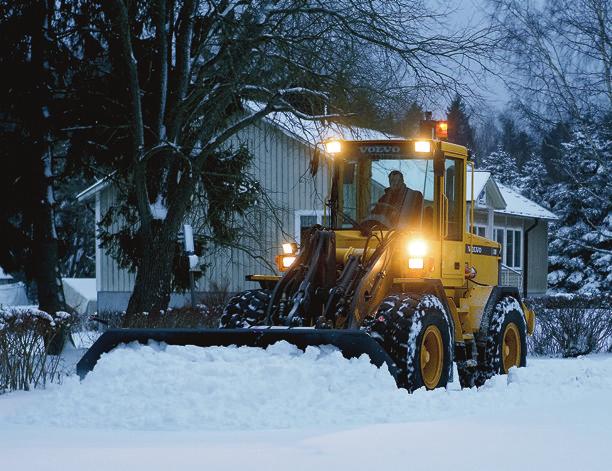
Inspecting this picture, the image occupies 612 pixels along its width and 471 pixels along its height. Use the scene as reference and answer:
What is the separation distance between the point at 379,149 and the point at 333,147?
1.82 ft

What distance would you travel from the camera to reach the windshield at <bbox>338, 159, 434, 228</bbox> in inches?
458

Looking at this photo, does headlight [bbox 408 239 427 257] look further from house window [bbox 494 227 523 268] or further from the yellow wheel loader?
house window [bbox 494 227 523 268]

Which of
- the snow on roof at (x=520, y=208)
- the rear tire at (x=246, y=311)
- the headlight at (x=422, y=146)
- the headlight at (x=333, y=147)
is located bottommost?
the rear tire at (x=246, y=311)

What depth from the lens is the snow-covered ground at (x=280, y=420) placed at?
7.27 metres

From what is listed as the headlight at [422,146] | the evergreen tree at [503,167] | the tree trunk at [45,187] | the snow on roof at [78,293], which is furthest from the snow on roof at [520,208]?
the headlight at [422,146]

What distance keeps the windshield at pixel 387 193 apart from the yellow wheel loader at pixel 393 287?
1cm

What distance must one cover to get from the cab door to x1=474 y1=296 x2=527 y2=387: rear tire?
664 millimetres

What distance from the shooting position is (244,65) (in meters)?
15.3

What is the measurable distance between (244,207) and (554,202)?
3664 centimetres

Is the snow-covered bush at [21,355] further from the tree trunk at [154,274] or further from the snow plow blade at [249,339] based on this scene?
the tree trunk at [154,274]

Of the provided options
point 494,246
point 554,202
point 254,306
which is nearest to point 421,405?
point 254,306

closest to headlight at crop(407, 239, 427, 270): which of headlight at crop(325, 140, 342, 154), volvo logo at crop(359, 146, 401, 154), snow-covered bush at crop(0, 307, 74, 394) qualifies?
volvo logo at crop(359, 146, 401, 154)

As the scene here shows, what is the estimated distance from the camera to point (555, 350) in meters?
17.5

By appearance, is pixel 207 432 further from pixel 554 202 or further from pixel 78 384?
pixel 554 202
